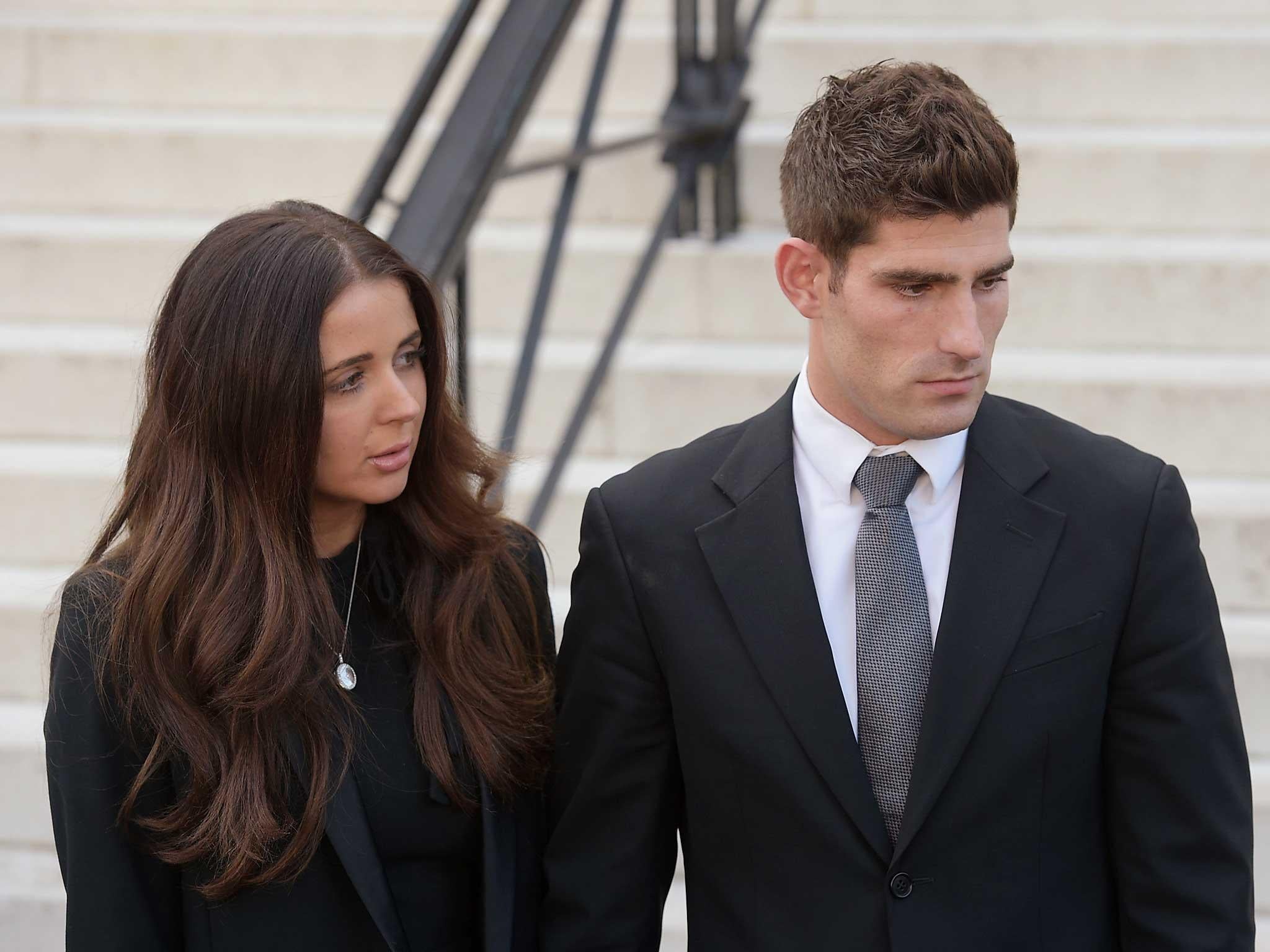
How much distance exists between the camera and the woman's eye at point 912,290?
192 cm

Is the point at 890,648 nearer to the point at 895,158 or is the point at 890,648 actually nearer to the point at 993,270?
the point at 993,270

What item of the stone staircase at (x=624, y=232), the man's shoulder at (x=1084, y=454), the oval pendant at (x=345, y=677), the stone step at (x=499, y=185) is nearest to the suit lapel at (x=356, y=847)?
the oval pendant at (x=345, y=677)

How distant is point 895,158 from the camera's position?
1926mm

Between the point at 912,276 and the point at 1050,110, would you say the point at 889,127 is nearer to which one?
the point at 912,276

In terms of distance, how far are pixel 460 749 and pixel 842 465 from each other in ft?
2.33

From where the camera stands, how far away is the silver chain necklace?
228 centimetres

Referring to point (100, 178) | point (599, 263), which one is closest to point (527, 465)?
point (599, 263)

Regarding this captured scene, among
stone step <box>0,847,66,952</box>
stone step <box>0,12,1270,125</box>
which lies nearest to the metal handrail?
stone step <box>0,847,66,952</box>

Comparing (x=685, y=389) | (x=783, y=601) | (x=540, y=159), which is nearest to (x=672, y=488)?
(x=783, y=601)

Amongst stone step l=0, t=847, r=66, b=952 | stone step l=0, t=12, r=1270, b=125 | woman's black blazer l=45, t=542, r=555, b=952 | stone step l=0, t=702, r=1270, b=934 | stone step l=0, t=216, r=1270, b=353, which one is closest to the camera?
woman's black blazer l=45, t=542, r=555, b=952

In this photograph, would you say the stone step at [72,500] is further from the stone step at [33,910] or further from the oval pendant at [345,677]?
the oval pendant at [345,677]

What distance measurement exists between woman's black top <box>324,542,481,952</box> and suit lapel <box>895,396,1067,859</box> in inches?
27.3

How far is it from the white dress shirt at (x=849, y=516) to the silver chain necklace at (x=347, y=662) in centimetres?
71

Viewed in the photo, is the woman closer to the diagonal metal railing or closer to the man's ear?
the man's ear
